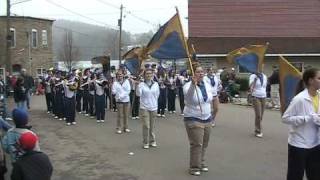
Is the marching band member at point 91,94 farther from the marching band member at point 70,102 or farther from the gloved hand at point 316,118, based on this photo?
the gloved hand at point 316,118

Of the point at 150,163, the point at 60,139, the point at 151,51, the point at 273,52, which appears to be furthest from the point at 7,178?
the point at 273,52

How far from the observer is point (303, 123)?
21.9 feet

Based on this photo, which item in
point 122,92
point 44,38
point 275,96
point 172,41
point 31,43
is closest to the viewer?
point 172,41

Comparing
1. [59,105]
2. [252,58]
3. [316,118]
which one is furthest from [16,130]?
[59,105]

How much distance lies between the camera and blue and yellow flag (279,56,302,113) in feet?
24.8

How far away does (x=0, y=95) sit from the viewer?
18844 millimetres

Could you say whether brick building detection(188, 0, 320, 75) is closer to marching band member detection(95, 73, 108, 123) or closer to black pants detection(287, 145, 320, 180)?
marching band member detection(95, 73, 108, 123)

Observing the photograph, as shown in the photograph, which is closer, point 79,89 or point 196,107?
point 196,107

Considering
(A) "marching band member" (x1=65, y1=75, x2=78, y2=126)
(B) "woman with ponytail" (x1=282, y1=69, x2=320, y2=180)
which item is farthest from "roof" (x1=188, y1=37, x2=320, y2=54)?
(B) "woman with ponytail" (x1=282, y1=69, x2=320, y2=180)

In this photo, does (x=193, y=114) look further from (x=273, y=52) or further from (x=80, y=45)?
(x=80, y=45)

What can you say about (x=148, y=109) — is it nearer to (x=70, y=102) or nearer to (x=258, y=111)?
(x=258, y=111)

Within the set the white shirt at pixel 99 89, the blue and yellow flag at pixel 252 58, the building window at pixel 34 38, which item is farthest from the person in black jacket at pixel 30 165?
the building window at pixel 34 38

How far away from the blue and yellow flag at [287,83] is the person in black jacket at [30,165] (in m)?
3.30

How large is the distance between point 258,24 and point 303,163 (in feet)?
112
